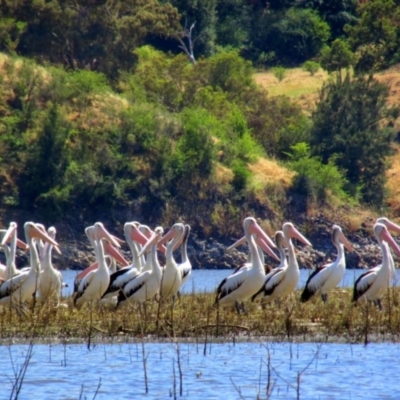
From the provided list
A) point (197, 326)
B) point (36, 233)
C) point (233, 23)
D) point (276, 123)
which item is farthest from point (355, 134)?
point (197, 326)

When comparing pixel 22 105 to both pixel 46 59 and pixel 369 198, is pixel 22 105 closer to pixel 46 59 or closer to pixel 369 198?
pixel 46 59

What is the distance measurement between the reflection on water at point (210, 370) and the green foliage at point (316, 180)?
126 ft

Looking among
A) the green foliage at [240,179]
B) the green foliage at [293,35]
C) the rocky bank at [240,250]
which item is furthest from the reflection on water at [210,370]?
the green foliage at [293,35]

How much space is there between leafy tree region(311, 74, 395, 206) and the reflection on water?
134 feet

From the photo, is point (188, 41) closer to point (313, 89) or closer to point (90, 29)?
point (313, 89)

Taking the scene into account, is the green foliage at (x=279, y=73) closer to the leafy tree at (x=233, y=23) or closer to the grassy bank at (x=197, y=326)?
the leafy tree at (x=233, y=23)

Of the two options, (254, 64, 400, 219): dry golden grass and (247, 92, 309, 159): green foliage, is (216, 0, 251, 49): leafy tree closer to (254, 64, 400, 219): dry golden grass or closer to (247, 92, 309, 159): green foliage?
(254, 64, 400, 219): dry golden grass

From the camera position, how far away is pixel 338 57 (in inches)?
2454

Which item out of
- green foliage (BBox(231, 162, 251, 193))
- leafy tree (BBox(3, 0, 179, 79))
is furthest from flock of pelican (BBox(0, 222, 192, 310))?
leafy tree (BBox(3, 0, 179, 79))

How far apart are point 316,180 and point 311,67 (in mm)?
16216

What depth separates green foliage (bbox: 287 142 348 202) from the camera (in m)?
51.5

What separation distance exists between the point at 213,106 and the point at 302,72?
Result: 517 inches

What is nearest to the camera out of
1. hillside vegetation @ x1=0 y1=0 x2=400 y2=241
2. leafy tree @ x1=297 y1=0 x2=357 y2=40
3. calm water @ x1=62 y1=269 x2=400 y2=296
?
calm water @ x1=62 y1=269 x2=400 y2=296

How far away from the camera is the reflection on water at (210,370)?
438 inches
